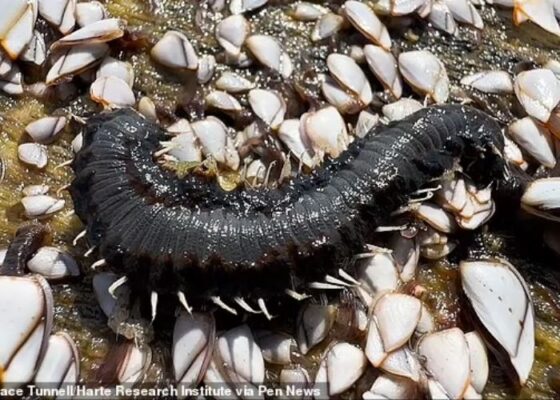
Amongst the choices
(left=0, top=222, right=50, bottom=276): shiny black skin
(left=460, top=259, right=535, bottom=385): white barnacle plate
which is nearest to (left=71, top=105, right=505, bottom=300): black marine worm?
(left=0, top=222, right=50, bottom=276): shiny black skin

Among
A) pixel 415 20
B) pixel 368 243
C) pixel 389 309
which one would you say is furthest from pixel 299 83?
pixel 389 309

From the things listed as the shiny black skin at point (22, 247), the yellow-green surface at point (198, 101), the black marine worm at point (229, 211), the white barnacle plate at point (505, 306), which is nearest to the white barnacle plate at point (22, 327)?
the shiny black skin at point (22, 247)

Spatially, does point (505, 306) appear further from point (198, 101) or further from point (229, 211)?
point (198, 101)

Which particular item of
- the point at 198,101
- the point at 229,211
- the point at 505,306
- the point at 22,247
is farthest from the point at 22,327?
the point at 505,306

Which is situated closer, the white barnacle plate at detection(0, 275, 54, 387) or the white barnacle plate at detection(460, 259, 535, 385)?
the white barnacle plate at detection(0, 275, 54, 387)

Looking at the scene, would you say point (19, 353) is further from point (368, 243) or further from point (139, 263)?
point (368, 243)

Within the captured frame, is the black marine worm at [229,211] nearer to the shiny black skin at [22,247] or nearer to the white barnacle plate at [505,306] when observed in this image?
the shiny black skin at [22,247]

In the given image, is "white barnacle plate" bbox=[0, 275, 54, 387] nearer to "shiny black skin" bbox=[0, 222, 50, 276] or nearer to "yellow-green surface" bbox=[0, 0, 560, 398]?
"shiny black skin" bbox=[0, 222, 50, 276]

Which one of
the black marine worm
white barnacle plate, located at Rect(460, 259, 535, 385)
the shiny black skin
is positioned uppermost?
the black marine worm
